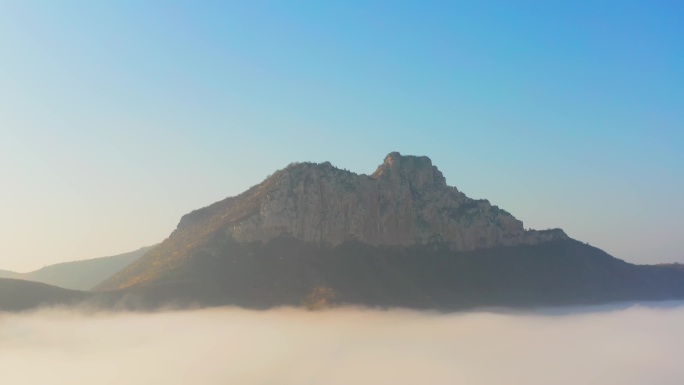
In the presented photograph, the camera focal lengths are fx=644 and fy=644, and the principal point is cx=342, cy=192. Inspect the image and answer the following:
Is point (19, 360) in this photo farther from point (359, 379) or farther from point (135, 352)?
point (359, 379)

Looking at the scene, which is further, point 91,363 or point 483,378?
point 483,378

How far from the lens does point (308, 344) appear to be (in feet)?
573

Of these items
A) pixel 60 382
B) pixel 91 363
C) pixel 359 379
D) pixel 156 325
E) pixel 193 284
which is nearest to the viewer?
pixel 60 382

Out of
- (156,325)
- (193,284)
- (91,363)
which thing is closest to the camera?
(91,363)

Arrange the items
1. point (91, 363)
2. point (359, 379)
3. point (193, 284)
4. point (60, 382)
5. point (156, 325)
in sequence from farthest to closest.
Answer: point (193, 284) → point (156, 325) → point (359, 379) → point (91, 363) → point (60, 382)

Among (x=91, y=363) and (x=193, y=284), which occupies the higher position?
(x=193, y=284)

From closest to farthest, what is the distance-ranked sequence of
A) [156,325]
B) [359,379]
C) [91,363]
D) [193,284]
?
[91,363] → [359,379] → [156,325] → [193,284]

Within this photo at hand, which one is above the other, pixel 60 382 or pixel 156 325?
pixel 156 325

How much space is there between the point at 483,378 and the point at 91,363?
99.1 metres

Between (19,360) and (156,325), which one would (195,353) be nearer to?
(156,325)

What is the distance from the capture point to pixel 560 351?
650ft

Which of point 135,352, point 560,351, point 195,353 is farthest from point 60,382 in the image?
point 560,351

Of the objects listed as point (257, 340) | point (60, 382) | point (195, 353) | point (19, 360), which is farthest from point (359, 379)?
point (19, 360)

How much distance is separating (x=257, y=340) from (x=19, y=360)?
2294 inches
